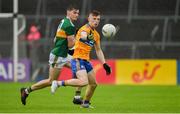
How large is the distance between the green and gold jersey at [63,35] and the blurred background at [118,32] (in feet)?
34.2

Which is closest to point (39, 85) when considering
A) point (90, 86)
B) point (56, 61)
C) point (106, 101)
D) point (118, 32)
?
point (56, 61)

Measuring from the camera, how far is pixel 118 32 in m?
29.4

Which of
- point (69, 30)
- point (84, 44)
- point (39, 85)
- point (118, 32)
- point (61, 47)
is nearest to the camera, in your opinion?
point (84, 44)

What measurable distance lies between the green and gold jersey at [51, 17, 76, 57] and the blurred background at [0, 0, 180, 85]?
34.2 ft

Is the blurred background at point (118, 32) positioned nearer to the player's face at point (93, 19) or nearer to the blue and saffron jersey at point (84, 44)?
the blue and saffron jersey at point (84, 44)

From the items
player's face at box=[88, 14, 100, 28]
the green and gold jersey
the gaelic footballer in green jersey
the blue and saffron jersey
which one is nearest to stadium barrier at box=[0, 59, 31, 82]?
the gaelic footballer in green jersey

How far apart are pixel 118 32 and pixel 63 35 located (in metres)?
13.1

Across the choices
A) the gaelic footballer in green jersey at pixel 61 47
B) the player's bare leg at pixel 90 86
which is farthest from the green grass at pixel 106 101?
the gaelic footballer in green jersey at pixel 61 47

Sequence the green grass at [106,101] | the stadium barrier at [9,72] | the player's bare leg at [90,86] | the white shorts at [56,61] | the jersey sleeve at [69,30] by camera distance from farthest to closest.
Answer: the stadium barrier at [9,72] → the white shorts at [56,61] → the jersey sleeve at [69,30] → the player's bare leg at [90,86] → the green grass at [106,101]

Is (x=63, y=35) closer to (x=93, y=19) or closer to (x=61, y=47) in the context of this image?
(x=61, y=47)

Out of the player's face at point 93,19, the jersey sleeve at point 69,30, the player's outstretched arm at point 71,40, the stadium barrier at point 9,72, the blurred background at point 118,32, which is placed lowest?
the stadium barrier at point 9,72

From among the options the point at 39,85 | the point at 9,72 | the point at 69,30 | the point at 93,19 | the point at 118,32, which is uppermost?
the point at 93,19

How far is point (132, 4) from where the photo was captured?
30719 millimetres

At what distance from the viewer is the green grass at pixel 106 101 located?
15.0 metres
